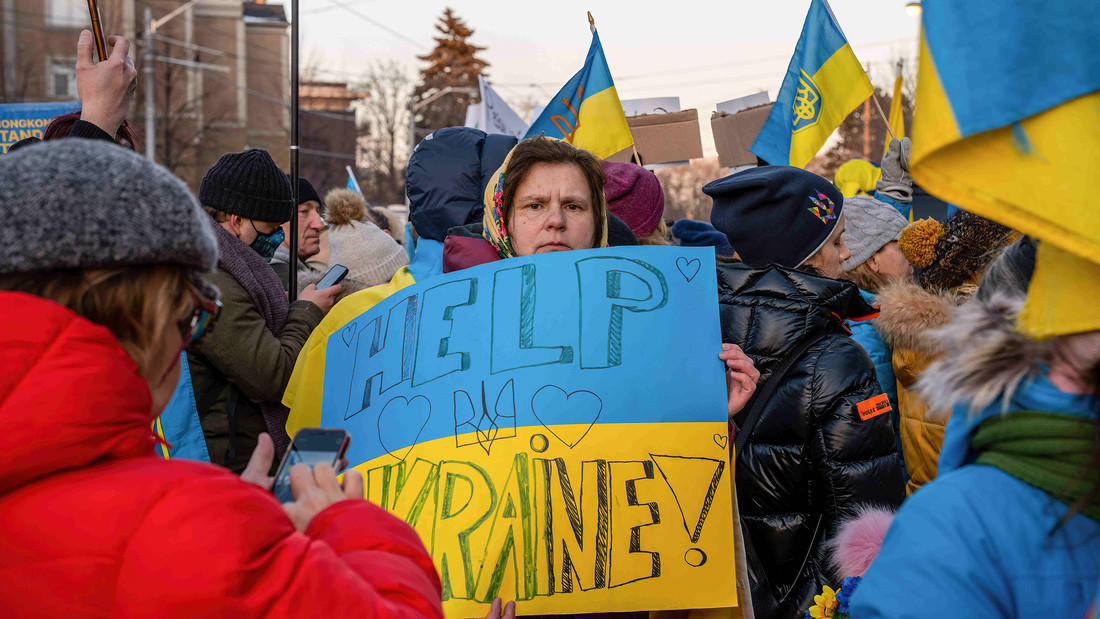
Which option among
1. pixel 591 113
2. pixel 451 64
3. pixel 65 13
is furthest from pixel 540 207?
pixel 451 64

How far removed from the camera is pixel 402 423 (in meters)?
2.26

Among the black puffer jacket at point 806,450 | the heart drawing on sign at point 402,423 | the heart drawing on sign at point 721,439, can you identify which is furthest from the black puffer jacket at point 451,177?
the heart drawing on sign at point 721,439

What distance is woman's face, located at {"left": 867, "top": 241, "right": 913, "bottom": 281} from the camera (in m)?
4.33

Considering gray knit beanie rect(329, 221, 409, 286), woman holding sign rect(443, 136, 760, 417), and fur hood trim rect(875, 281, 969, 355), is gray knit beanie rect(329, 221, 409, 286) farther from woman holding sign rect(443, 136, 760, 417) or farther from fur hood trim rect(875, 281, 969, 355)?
fur hood trim rect(875, 281, 969, 355)

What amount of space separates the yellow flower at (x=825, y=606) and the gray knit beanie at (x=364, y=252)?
4253 millimetres

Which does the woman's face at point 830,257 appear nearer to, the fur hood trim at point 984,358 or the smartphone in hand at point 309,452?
the fur hood trim at point 984,358

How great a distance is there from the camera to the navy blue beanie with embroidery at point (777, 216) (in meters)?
3.09

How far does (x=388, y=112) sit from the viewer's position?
51.3 meters

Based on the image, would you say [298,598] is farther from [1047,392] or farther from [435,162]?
[435,162]

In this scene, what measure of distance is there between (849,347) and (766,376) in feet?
0.79

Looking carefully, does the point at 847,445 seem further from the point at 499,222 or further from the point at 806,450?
the point at 499,222

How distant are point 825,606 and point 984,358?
962mm

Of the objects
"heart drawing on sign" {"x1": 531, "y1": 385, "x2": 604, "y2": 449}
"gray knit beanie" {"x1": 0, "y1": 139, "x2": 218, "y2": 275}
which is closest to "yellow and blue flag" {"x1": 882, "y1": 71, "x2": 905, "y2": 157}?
"heart drawing on sign" {"x1": 531, "y1": 385, "x2": 604, "y2": 449}

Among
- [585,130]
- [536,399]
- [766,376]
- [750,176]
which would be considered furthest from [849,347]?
[585,130]
